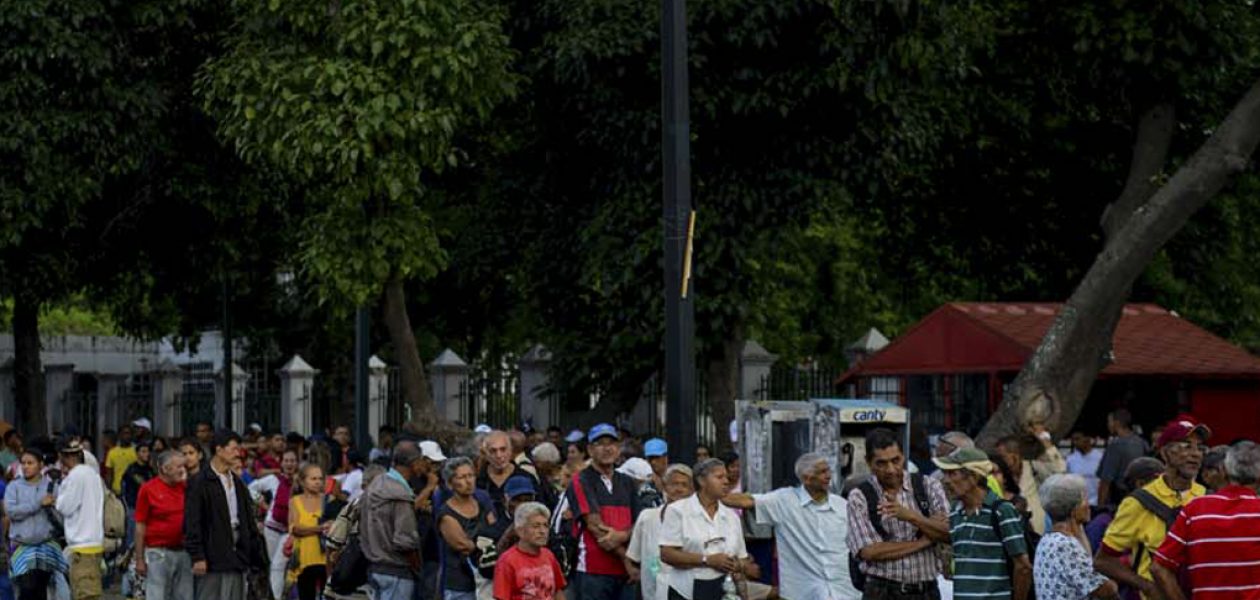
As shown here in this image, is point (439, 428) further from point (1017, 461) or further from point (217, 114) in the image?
Result: point (1017, 461)

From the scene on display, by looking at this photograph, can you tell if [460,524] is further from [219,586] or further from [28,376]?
[28,376]

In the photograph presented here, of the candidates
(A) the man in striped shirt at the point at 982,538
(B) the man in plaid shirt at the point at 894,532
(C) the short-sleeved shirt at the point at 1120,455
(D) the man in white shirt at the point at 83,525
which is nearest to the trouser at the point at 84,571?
(D) the man in white shirt at the point at 83,525

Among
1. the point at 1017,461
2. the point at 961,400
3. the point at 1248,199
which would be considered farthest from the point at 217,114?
the point at 1248,199

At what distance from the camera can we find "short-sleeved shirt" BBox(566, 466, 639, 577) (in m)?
14.6

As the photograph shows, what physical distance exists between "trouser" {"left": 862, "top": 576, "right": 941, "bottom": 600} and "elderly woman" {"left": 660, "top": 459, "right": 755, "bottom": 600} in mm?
1200

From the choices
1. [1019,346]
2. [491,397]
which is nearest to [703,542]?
[1019,346]

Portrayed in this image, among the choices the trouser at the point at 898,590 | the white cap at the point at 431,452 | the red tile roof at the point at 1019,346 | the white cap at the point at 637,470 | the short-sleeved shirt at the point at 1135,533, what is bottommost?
the trouser at the point at 898,590

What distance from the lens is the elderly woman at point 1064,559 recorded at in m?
10.8

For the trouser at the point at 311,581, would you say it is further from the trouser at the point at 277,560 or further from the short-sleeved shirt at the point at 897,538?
the short-sleeved shirt at the point at 897,538

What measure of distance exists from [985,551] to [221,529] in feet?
22.5

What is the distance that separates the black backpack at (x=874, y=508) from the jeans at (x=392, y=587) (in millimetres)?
3902

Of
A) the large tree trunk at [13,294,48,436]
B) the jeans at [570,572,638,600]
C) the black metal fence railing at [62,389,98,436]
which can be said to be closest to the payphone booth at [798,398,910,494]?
the jeans at [570,572,638,600]

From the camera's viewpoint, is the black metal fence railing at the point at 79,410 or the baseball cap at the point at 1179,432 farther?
the black metal fence railing at the point at 79,410

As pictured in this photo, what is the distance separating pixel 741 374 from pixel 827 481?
21006 millimetres
